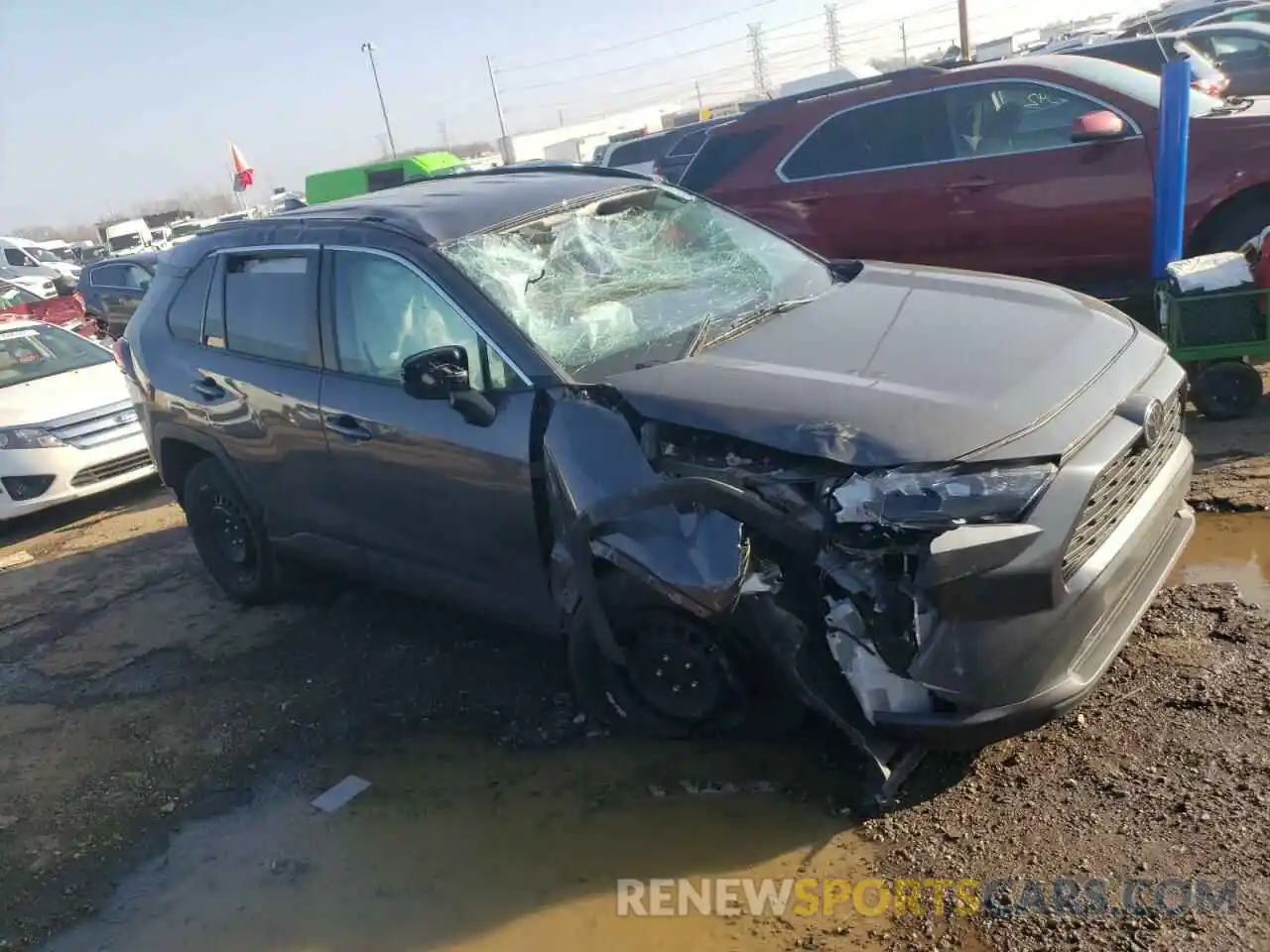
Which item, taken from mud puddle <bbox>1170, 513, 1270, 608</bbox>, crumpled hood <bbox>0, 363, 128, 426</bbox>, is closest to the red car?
crumpled hood <bbox>0, 363, 128, 426</bbox>

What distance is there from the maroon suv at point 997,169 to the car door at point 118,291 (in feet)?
32.8

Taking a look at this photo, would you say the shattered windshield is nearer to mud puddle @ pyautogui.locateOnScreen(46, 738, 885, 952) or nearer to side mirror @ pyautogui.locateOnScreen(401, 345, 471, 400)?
side mirror @ pyautogui.locateOnScreen(401, 345, 471, 400)

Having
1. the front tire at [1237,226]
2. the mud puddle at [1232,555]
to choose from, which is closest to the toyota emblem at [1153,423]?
the mud puddle at [1232,555]

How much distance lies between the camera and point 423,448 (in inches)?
148

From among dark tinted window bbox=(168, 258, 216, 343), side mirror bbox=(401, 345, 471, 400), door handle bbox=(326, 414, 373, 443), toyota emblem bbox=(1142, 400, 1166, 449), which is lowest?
toyota emblem bbox=(1142, 400, 1166, 449)

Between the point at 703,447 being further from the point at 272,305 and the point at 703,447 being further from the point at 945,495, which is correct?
the point at 272,305

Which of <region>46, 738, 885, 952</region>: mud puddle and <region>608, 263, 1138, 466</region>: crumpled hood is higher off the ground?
<region>608, 263, 1138, 466</region>: crumpled hood

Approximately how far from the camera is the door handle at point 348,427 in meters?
3.99

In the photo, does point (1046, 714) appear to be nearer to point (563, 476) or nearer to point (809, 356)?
point (809, 356)

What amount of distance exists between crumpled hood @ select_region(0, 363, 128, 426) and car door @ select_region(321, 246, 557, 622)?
4591 millimetres

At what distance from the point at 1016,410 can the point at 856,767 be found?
120cm

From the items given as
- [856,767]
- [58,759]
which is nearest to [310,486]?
[58,759]

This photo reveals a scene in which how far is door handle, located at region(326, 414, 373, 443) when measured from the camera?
399cm

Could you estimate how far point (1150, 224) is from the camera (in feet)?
20.5
